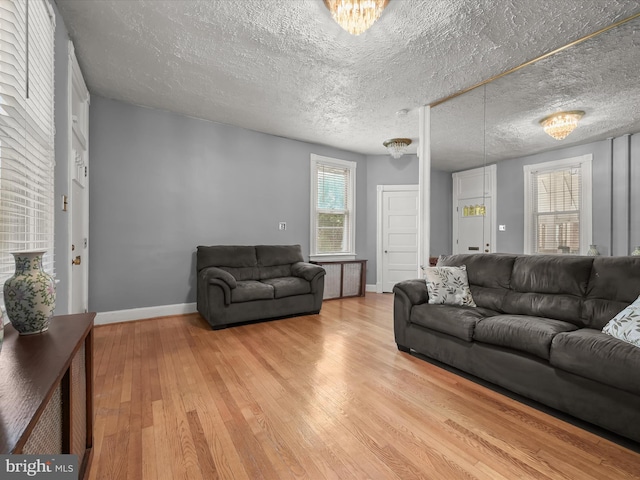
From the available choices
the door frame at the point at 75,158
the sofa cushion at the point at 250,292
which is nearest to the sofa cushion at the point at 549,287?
the sofa cushion at the point at 250,292

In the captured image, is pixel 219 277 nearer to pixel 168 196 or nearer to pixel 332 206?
pixel 168 196

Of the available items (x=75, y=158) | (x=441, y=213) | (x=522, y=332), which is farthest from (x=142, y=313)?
(x=522, y=332)

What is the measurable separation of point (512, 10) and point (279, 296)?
355 cm

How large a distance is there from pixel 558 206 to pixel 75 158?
455 cm

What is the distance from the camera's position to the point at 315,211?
5531mm

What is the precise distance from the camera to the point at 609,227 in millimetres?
2574

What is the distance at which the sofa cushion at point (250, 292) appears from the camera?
12.1 feet

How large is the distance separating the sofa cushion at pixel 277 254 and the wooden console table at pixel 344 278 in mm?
598

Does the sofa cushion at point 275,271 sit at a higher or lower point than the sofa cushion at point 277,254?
lower

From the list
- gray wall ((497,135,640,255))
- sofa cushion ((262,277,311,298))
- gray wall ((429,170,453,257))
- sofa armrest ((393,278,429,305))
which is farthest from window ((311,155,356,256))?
gray wall ((497,135,640,255))

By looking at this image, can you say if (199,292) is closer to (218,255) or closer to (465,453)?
(218,255)

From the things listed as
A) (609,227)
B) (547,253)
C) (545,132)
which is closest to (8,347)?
(547,253)

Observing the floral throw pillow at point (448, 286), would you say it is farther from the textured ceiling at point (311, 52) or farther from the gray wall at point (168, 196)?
the gray wall at point (168, 196)

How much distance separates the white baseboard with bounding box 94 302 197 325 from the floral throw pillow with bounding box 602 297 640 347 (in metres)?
4.37
